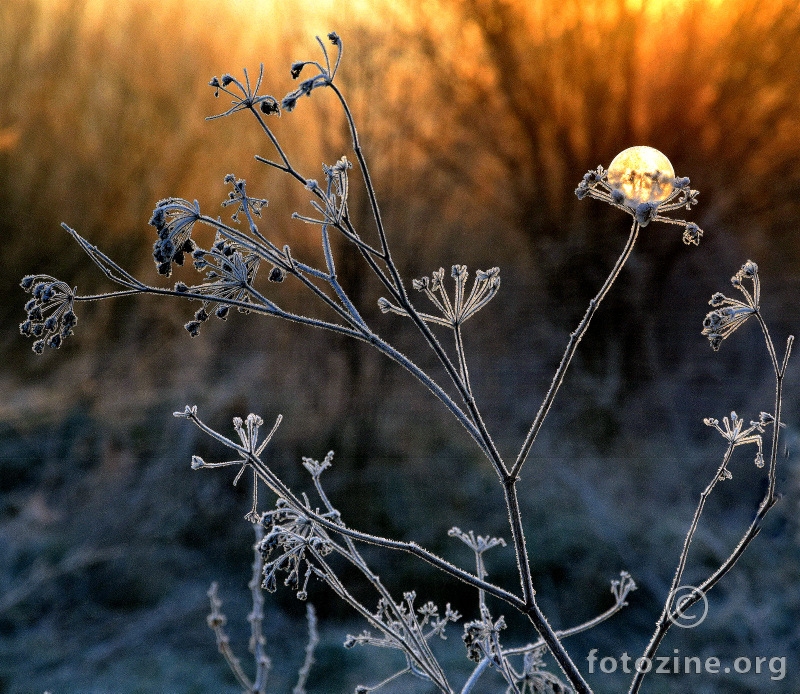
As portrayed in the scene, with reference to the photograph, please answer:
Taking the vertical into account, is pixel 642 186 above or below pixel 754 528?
above

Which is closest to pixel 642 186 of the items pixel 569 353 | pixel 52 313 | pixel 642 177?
pixel 642 177

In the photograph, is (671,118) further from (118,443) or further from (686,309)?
(118,443)

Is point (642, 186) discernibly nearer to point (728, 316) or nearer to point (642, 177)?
point (642, 177)

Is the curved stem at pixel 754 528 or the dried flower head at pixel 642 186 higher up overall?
the dried flower head at pixel 642 186

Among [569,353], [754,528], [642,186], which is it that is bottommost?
[754,528]

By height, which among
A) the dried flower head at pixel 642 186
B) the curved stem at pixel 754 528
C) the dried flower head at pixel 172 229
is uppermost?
the dried flower head at pixel 642 186

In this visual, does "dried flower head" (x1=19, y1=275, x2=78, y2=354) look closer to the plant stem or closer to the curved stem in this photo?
the plant stem

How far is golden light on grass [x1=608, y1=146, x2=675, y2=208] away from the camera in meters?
0.47

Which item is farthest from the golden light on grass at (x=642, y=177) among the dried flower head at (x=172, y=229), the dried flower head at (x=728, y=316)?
the dried flower head at (x=172, y=229)

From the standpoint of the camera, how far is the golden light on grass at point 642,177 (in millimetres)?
470

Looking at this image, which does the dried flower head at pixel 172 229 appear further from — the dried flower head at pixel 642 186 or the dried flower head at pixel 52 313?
the dried flower head at pixel 642 186

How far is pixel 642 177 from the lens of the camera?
0.48m

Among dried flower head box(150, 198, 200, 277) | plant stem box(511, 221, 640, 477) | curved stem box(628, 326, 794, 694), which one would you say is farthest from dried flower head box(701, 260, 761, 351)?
dried flower head box(150, 198, 200, 277)

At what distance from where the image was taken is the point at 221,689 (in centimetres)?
203
